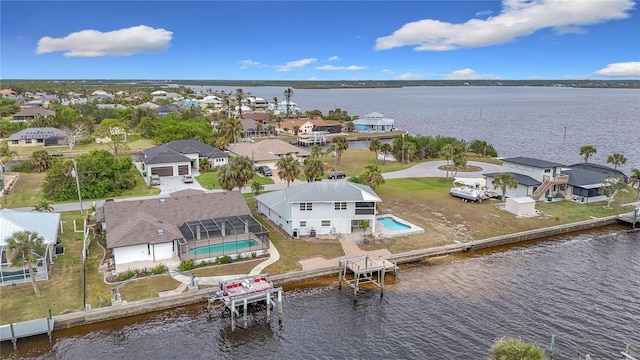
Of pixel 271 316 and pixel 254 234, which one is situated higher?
pixel 254 234

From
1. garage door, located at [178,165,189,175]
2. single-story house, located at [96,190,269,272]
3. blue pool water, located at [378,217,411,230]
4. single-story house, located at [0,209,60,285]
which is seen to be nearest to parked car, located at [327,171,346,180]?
blue pool water, located at [378,217,411,230]

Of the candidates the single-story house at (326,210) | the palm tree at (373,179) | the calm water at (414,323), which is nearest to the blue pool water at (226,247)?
the single-story house at (326,210)

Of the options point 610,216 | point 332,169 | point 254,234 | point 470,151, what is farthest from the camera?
point 470,151

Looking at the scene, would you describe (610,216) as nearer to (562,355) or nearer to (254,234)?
(562,355)

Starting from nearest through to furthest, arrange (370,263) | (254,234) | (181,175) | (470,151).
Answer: (370,263) → (254,234) → (181,175) → (470,151)

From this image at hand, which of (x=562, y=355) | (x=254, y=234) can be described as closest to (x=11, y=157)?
(x=254, y=234)

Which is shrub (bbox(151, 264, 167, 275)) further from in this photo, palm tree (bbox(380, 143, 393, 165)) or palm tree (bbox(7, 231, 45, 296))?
palm tree (bbox(380, 143, 393, 165))

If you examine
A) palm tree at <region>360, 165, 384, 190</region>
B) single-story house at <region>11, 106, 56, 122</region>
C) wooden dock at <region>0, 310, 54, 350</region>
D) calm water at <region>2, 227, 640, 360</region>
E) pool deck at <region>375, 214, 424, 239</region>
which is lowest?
calm water at <region>2, 227, 640, 360</region>
